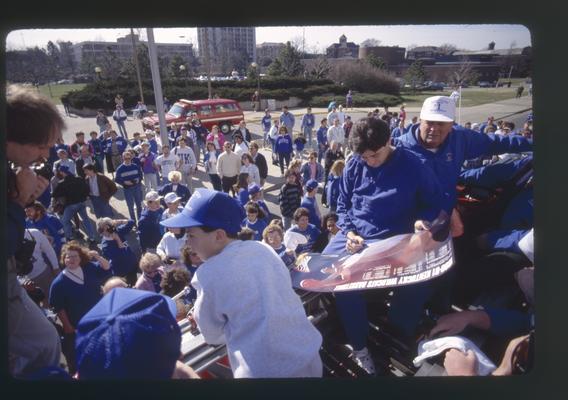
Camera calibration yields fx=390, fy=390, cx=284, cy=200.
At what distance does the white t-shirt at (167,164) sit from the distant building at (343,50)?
2301 mm

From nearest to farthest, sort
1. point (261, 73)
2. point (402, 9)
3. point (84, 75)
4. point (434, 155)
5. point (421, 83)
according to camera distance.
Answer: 1. point (402, 9)
2. point (421, 83)
3. point (434, 155)
4. point (84, 75)
5. point (261, 73)

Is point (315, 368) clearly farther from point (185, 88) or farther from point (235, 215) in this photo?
point (185, 88)

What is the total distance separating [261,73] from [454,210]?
4.13ft

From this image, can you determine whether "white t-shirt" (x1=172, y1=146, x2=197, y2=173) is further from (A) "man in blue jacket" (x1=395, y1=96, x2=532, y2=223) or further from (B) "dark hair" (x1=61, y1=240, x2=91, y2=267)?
(A) "man in blue jacket" (x1=395, y1=96, x2=532, y2=223)

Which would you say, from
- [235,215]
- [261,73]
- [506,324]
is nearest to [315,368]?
[235,215]

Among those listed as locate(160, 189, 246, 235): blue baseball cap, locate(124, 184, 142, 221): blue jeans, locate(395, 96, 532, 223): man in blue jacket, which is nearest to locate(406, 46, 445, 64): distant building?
locate(395, 96, 532, 223): man in blue jacket

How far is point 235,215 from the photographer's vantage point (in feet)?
4.10

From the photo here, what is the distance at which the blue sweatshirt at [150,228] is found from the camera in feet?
11.5

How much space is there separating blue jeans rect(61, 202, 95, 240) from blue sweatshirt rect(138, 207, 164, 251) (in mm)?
923

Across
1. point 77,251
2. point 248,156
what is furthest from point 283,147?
point 77,251

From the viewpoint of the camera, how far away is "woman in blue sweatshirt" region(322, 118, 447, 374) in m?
1.53

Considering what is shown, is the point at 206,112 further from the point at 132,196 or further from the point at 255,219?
the point at 255,219

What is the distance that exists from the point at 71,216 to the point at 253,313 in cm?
355

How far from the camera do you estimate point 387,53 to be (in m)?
1.31
